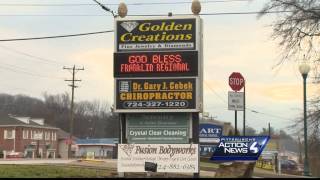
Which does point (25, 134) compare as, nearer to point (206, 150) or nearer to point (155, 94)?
point (206, 150)

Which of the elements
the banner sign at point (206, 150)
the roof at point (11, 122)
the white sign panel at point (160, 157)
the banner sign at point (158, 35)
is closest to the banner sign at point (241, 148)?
the white sign panel at point (160, 157)

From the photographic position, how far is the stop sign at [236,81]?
80.1ft

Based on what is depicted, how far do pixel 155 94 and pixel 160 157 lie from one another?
227 centimetres

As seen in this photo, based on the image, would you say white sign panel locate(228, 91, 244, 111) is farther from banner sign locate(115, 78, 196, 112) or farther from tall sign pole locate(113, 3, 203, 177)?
banner sign locate(115, 78, 196, 112)

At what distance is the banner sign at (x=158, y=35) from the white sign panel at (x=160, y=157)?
11.7ft

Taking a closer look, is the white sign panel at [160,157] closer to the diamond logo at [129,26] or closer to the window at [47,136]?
Answer: the diamond logo at [129,26]

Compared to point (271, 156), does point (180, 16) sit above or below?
above

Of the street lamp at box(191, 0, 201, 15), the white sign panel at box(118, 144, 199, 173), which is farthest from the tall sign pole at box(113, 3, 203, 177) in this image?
the street lamp at box(191, 0, 201, 15)

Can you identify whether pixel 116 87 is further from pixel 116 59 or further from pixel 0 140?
pixel 0 140

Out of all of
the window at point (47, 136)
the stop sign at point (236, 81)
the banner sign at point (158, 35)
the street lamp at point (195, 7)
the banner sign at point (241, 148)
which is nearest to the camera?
the banner sign at point (158, 35)

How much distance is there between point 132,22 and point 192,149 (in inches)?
203

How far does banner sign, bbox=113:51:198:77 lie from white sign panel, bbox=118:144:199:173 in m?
2.60

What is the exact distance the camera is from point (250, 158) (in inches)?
823

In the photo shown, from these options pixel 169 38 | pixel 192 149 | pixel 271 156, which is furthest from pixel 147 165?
pixel 271 156
